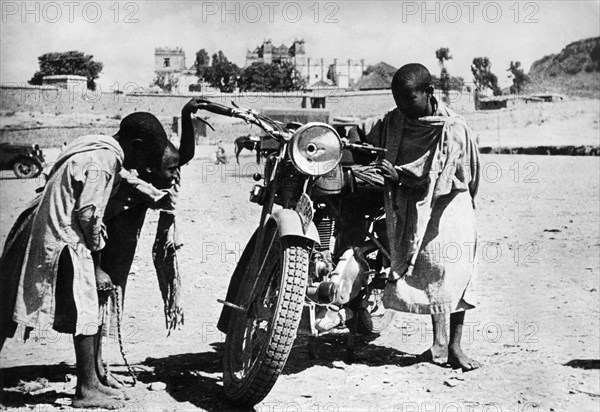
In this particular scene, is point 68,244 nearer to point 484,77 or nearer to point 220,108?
point 220,108

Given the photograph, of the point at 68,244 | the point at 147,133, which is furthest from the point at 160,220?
the point at 68,244

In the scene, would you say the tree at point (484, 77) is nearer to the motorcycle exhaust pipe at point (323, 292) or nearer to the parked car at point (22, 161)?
the parked car at point (22, 161)

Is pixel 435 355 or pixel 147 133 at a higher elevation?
pixel 147 133

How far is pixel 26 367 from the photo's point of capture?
5.16 m

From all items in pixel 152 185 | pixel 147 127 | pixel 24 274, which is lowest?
pixel 24 274

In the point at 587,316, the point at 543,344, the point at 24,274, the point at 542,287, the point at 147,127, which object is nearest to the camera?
the point at 24,274

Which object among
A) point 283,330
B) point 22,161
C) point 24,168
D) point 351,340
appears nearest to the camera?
point 283,330

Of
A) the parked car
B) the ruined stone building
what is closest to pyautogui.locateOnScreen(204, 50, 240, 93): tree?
the ruined stone building

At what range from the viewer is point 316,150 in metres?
4.49

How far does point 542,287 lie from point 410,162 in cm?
261

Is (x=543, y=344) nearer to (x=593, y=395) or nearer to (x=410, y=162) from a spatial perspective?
(x=593, y=395)

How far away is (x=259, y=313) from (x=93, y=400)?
3.34 ft

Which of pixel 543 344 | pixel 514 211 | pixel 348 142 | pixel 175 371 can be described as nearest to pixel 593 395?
pixel 543 344

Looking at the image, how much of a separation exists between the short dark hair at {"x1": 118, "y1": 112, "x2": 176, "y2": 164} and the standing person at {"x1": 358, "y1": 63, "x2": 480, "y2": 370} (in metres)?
1.36
